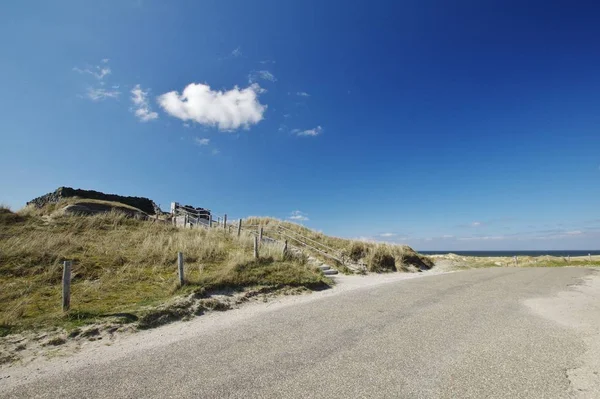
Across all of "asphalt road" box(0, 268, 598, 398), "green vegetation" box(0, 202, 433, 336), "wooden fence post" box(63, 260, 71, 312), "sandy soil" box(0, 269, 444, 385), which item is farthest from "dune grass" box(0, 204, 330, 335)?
"asphalt road" box(0, 268, 598, 398)

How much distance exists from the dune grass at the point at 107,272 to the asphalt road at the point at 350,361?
3.05m

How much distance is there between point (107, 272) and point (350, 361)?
33.8ft

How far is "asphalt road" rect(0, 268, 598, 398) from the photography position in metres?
4.52

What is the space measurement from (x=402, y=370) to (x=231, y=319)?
202 inches

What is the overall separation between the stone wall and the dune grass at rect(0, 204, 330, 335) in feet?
43.0

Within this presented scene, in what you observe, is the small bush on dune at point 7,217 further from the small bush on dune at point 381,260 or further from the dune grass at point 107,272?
the small bush on dune at point 381,260

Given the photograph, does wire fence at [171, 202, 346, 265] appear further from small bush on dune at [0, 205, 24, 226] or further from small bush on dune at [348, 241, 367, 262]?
small bush on dune at [0, 205, 24, 226]

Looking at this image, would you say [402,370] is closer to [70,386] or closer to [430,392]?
[430,392]

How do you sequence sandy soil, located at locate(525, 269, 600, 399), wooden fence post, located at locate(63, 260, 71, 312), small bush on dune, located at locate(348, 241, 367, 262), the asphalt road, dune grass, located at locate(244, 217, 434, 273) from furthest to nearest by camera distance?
small bush on dune, located at locate(348, 241, 367, 262) < dune grass, located at locate(244, 217, 434, 273) < wooden fence post, located at locate(63, 260, 71, 312) < sandy soil, located at locate(525, 269, 600, 399) < the asphalt road

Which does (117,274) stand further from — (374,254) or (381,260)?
(381,260)

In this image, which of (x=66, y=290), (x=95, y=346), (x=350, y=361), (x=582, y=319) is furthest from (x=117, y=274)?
(x=582, y=319)

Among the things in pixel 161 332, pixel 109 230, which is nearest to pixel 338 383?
pixel 161 332

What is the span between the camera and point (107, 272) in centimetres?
1137

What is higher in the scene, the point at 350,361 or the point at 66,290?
the point at 66,290
